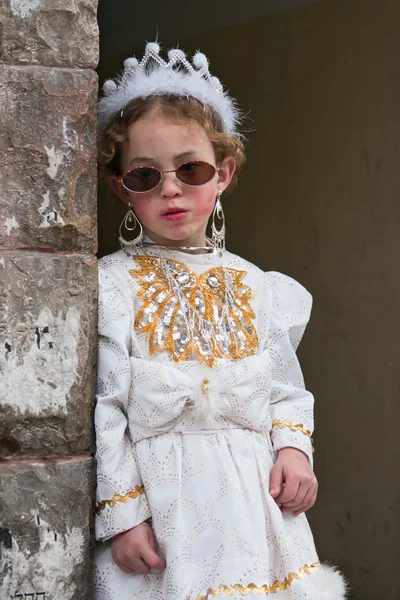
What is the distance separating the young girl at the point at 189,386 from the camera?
1895 millimetres

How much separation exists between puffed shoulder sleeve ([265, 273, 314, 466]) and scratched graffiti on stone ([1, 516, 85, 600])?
21.8 inches

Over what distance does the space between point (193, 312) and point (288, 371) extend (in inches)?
12.5

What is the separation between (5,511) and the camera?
1.82 metres

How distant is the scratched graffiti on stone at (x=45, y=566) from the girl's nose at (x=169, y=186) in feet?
2.60

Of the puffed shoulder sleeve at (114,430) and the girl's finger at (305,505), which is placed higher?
the puffed shoulder sleeve at (114,430)

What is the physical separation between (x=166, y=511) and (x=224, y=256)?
2.35ft

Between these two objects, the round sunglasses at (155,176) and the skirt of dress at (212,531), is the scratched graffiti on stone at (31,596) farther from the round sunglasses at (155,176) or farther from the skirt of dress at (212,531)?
the round sunglasses at (155,176)

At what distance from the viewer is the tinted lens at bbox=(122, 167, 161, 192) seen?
2.11 m

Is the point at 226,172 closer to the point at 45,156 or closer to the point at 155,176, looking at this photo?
the point at 155,176

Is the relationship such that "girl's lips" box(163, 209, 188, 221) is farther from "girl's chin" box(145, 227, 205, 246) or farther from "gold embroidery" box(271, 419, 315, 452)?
"gold embroidery" box(271, 419, 315, 452)

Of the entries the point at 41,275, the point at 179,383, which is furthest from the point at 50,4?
the point at 179,383

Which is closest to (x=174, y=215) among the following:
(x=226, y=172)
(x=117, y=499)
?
(x=226, y=172)

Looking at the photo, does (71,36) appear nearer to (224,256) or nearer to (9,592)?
(224,256)

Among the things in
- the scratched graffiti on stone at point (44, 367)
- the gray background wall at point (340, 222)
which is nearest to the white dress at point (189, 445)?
the scratched graffiti on stone at point (44, 367)
